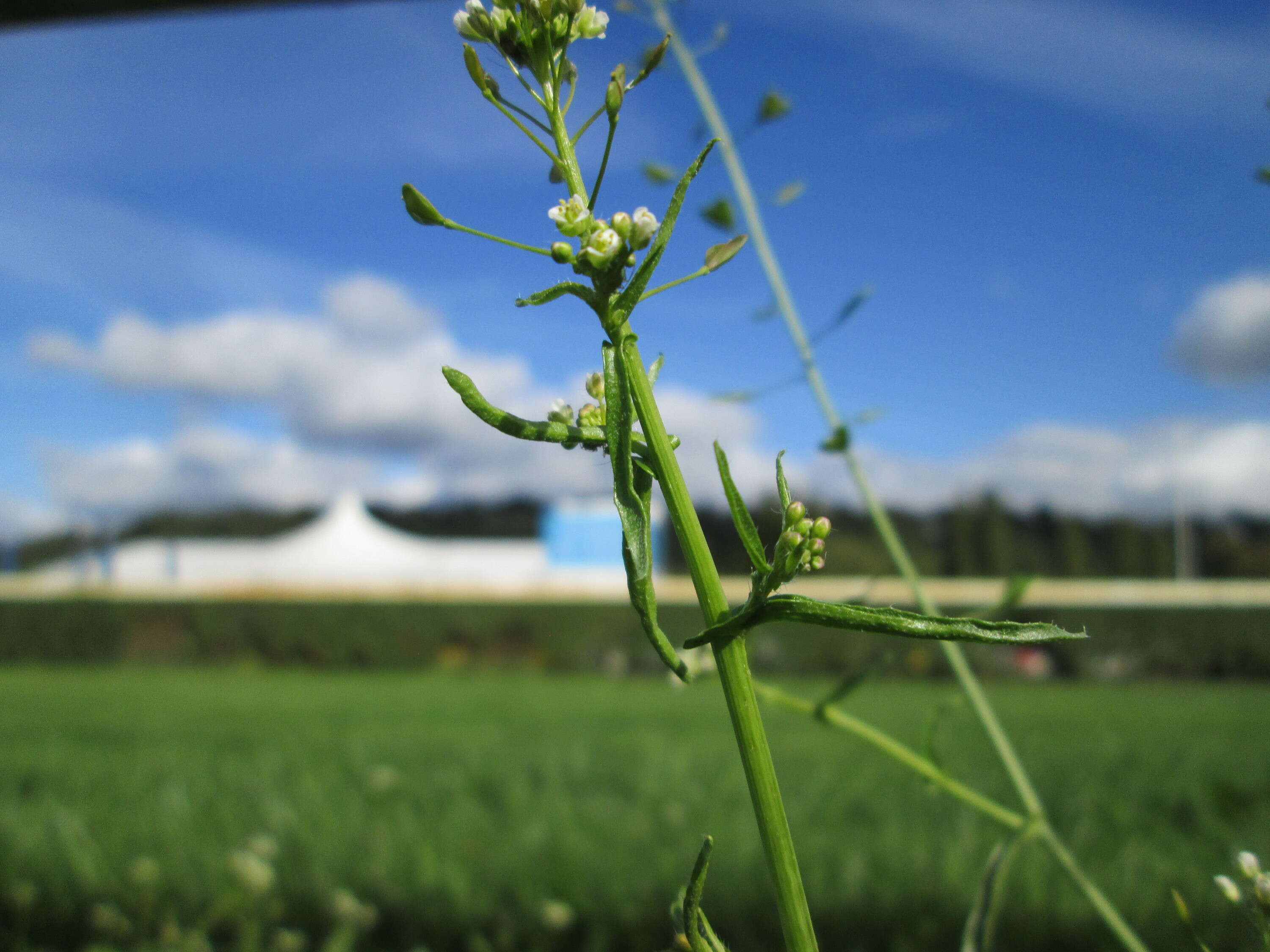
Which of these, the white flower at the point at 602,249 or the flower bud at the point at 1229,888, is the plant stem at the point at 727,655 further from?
the flower bud at the point at 1229,888

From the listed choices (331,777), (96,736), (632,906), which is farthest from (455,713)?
(632,906)

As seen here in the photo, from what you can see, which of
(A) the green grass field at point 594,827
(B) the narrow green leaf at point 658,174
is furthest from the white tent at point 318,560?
(B) the narrow green leaf at point 658,174

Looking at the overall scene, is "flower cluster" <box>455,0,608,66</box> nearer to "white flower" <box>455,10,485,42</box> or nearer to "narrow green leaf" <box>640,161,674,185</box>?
"white flower" <box>455,10,485,42</box>

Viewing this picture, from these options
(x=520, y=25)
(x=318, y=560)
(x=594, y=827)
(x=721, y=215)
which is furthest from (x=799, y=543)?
(x=318, y=560)

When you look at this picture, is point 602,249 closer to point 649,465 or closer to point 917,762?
point 649,465

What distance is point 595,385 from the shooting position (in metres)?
0.40

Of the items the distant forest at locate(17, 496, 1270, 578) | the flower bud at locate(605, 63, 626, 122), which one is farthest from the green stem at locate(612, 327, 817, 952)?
the distant forest at locate(17, 496, 1270, 578)

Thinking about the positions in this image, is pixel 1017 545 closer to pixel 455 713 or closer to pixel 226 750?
pixel 455 713

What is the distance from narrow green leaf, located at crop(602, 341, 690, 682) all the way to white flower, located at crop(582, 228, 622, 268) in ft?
0.09

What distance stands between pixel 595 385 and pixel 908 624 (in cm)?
16

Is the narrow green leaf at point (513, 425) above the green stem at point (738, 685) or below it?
above

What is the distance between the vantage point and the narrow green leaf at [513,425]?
36 cm

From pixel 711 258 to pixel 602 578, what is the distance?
3243cm

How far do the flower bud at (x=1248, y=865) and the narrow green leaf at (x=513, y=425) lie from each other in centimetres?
39
